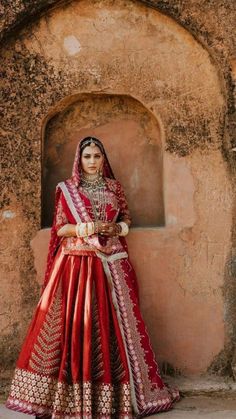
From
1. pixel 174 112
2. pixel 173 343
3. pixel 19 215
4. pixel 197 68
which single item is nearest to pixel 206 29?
pixel 197 68

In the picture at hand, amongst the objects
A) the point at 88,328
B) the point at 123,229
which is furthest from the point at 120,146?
the point at 88,328

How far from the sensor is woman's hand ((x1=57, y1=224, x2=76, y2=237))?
3.60 metres

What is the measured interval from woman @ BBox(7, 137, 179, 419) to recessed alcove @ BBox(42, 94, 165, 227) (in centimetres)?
46

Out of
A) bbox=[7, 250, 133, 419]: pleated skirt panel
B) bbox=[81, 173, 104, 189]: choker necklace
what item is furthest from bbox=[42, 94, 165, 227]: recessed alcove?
bbox=[7, 250, 133, 419]: pleated skirt panel

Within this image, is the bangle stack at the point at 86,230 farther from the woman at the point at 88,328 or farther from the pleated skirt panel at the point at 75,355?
the pleated skirt panel at the point at 75,355

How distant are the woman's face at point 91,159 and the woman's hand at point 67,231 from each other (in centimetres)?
42

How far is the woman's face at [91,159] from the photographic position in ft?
12.2

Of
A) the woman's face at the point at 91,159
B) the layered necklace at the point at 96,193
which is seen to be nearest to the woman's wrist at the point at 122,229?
the layered necklace at the point at 96,193

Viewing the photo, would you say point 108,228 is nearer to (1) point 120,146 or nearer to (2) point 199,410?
(1) point 120,146

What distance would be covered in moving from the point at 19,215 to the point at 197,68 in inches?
66.2

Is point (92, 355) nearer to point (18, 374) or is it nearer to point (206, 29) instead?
point (18, 374)

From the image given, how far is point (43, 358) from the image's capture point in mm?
3475

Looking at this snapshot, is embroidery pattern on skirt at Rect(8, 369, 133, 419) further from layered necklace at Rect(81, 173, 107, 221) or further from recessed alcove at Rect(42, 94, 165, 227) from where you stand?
recessed alcove at Rect(42, 94, 165, 227)

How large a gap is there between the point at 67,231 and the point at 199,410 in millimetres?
1461
